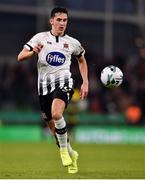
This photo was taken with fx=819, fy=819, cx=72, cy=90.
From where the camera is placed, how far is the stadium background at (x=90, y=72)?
96.8ft

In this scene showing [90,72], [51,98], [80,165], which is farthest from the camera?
[90,72]

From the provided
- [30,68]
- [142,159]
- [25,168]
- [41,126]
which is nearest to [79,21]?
[30,68]

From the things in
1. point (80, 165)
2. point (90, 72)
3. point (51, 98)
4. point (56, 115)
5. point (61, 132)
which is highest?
point (51, 98)

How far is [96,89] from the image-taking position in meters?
30.2

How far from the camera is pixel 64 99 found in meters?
12.7

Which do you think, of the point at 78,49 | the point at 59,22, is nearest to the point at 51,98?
the point at 78,49

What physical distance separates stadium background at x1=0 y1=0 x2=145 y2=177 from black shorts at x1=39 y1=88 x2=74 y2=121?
15.5 m

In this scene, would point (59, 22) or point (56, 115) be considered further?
point (59, 22)

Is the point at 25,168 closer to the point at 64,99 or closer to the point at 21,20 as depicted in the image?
the point at 64,99

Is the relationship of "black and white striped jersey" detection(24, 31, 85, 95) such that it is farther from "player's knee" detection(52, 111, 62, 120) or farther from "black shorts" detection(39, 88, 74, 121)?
"player's knee" detection(52, 111, 62, 120)

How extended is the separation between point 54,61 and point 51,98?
2.05ft

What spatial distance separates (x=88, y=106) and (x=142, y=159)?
12.2 m

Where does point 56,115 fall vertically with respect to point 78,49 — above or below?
below

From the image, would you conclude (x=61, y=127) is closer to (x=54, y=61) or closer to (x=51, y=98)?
(x=51, y=98)
